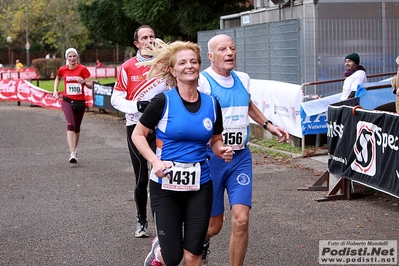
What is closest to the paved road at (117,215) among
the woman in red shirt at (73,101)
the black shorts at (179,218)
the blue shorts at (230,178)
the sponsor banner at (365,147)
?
the sponsor banner at (365,147)

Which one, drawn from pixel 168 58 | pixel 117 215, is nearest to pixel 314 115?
pixel 117 215

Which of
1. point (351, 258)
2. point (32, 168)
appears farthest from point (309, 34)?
point (351, 258)

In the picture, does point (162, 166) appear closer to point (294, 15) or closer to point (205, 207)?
point (205, 207)

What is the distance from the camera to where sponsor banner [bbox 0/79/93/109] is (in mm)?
28944

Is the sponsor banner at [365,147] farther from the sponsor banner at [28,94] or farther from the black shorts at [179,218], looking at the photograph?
the sponsor banner at [28,94]

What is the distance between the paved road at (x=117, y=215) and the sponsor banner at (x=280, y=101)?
0.93m

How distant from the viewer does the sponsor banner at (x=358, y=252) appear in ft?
22.2

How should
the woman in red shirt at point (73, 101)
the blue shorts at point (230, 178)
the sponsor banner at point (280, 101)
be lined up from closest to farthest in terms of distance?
the blue shorts at point (230, 178)
the woman in red shirt at point (73, 101)
the sponsor banner at point (280, 101)

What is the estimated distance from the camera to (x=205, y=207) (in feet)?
17.6

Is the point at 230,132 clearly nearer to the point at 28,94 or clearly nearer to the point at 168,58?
the point at 168,58

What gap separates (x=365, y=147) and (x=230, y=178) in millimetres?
3403

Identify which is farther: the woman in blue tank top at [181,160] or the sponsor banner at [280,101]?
the sponsor banner at [280,101]

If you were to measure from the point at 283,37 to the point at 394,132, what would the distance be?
818 cm

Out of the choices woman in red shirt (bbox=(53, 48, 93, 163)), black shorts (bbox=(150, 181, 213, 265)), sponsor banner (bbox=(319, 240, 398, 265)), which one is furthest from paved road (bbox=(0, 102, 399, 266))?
black shorts (bbox=(150, 181, 213, 265))
